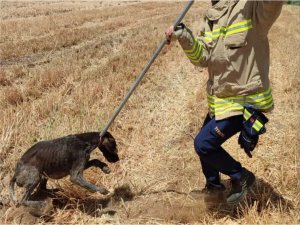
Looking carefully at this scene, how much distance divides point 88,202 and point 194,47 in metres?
2.31

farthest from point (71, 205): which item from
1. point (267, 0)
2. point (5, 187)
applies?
point (267, 0)

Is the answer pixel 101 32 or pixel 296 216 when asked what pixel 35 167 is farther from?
pixel 101 32

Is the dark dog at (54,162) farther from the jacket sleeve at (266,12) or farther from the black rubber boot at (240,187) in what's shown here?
the jacket sleeve at (266,12)

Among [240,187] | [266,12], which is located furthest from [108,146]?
[266,12]

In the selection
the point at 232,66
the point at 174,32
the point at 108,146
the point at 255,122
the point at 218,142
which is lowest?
the point at 108,146

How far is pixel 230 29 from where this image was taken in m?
3.76

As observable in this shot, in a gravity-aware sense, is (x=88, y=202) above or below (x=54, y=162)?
below

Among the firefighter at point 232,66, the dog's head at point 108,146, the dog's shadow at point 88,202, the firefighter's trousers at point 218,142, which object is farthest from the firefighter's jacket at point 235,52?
the dog's shadow at point 88,202

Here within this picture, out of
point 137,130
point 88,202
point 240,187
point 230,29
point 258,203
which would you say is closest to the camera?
point 230,29

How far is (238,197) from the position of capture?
167 inches

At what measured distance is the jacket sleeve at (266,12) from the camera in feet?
11.3

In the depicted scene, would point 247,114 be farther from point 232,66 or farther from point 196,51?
point 196,51

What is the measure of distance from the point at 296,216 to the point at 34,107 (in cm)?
→ 461

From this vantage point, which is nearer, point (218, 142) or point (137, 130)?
point (218, 142)
